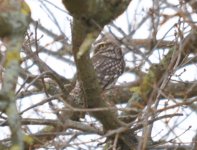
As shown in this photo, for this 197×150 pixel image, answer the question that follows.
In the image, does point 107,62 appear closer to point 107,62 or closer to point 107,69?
point 107,62

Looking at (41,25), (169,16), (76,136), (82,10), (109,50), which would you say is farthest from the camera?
(41,25)

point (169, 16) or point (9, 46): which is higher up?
point (169, 16)

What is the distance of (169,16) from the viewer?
476 cm

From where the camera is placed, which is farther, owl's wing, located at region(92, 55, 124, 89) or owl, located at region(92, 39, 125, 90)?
owl, located at region(92, 39, 125, 90)

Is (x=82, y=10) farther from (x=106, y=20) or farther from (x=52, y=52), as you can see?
(x=52, y=52)

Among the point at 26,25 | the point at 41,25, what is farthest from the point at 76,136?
the point at 41,25

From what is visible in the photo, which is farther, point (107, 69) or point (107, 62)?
point (107, 62)

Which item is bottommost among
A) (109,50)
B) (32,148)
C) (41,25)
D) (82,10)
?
(32,148)

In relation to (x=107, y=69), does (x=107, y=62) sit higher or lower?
higher

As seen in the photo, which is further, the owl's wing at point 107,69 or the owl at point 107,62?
the owl at point 107,62

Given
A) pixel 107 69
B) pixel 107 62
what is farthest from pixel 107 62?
pixel 107 69

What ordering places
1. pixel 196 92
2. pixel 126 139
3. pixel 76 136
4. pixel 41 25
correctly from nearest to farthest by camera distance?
pixel 76 136, pixel 126 139, pixel 196 92, pixel 41 25

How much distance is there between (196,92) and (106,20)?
3.56m

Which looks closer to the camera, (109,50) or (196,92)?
(196,92)
